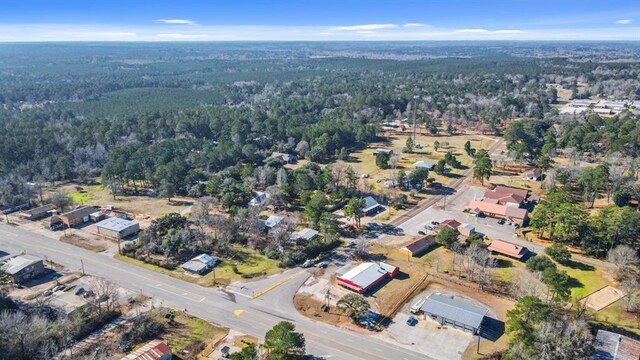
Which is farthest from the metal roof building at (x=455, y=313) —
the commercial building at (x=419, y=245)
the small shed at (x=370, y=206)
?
the small shed at (x=370, y=206)

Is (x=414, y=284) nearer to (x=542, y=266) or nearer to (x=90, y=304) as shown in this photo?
(x=542, y=266)

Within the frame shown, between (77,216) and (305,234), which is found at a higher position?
(305,234)

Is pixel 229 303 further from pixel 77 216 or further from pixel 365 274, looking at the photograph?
pixel 77 216

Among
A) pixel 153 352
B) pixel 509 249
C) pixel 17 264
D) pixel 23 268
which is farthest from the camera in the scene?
pixel 509 249

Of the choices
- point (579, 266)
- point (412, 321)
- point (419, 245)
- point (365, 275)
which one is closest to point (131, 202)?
point (365, 275)

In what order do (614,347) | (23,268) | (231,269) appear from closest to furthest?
(614,347) < (23,268) < (231,269)

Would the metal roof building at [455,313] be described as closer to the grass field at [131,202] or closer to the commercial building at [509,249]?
the commercial building at [509,249]

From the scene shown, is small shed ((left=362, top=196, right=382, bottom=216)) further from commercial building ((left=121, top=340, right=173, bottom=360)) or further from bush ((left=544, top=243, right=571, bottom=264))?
commercial building ((left=121, top=340, right=173, bottom=360))
